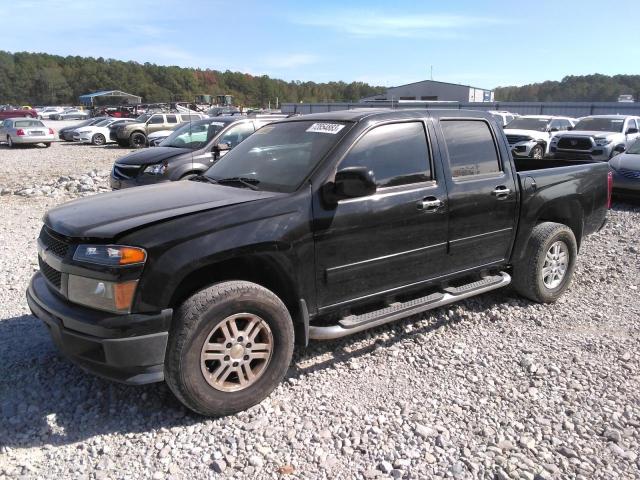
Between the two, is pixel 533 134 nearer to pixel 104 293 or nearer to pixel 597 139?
pixel 597 139

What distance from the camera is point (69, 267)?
308 centimetres

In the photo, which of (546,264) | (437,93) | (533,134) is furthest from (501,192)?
(437,93)

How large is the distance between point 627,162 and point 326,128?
9203 millimetres

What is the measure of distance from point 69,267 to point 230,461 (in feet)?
4.74

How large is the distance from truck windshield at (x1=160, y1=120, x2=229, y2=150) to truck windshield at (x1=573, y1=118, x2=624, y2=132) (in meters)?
12.6

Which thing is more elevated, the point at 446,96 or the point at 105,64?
the point at 105,64

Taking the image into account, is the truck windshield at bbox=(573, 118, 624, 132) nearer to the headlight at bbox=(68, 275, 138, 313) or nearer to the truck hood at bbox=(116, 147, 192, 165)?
the truck hood at bbox=(116, 147, 192, 165)

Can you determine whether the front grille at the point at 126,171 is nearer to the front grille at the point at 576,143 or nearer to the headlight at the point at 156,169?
the headlight at the point at 156,169

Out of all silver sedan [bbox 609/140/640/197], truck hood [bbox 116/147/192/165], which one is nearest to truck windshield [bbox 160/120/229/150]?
truck hood [bbox 116/147/192/165]

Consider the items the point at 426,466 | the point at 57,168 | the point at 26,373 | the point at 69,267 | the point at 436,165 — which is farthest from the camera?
the point at 57,168

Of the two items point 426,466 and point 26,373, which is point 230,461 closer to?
point 426,466

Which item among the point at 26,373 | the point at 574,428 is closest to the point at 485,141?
the point at 574,428

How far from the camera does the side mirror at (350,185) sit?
3424 millimetres

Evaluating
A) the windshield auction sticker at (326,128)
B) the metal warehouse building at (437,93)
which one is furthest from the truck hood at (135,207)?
the metal warehouse building at (437,93)
